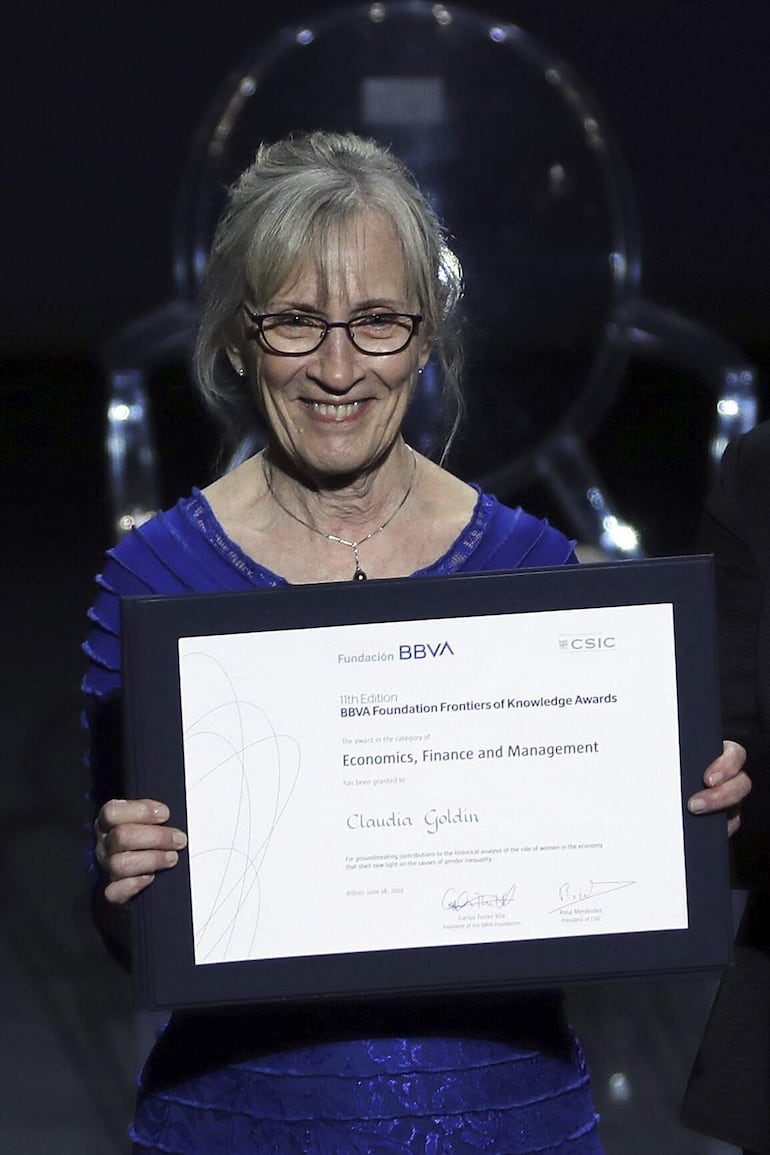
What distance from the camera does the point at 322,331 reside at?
1.30 meters

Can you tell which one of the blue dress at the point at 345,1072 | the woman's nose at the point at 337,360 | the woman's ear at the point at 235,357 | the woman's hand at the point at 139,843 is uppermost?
the woman's ear at the point at 235,357

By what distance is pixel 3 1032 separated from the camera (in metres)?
2.83

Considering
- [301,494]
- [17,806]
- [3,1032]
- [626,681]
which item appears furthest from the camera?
[17,806]

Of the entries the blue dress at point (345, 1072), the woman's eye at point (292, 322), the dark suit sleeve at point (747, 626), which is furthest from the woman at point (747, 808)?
the woman's eye at point (292, 322)

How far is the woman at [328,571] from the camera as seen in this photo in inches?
Answer: 51.4

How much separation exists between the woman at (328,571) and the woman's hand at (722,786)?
25 cm

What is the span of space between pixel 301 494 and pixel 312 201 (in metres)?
0.25

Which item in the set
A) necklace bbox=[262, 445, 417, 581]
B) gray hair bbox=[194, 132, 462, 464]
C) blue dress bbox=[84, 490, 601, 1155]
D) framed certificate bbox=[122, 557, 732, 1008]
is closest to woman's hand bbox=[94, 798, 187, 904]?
framed certificate bbox=[122, 557, 732, 1008]

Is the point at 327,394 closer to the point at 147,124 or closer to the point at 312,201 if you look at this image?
the point at 312,201

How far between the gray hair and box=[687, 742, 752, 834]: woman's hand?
435mm

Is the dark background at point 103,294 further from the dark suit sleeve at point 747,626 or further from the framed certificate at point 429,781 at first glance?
the framed certificate at point 429,781

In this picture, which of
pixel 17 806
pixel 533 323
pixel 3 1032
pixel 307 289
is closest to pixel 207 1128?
pixel 307 289
